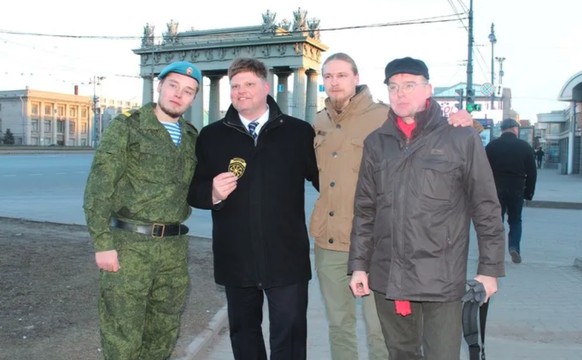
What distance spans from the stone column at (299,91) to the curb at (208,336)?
45107 millimetres

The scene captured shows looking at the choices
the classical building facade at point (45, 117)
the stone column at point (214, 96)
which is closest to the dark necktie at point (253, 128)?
the stone column at point (214, 96)

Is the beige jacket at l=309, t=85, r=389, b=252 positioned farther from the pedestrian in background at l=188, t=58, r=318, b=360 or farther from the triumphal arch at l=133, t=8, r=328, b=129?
the triumphal arch at l=133, t=8, r=328, b=129

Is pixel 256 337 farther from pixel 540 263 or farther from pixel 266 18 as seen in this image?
pixel 266 18

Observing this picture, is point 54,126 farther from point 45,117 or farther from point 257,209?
point 257,209

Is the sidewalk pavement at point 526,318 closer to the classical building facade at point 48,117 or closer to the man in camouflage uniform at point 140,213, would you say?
the man in camouflage uniform at point 140,213

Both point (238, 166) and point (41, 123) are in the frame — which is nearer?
point (238, 166)

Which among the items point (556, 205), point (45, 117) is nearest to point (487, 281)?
point (556, 205)

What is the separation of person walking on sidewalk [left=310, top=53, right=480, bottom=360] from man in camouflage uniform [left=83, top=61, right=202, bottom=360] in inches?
35.6

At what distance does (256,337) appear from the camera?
13.8 feet

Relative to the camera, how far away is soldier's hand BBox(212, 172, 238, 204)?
12.6ft

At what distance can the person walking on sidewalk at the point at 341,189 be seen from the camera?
13.6 ft

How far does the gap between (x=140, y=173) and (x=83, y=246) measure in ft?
20.9

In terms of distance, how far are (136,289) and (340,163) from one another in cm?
152

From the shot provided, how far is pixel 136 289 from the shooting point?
3920mm
